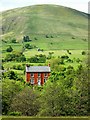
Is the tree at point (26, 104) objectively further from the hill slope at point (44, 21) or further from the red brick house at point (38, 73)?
the hill slope at point (44, 21)

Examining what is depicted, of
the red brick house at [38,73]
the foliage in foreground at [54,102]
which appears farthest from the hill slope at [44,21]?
the foliage in foreground at [54,102]

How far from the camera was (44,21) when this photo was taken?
60.8m

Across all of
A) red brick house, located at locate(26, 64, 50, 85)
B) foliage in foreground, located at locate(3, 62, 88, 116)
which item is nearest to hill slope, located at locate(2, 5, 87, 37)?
red brick house, located at locate(26, 64, 50, 85)

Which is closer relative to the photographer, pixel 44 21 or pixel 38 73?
pixel 38 73

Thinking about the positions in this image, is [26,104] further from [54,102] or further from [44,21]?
[44,21]

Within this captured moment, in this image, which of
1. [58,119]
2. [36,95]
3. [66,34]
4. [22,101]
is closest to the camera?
[58,119]

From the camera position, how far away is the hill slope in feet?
184

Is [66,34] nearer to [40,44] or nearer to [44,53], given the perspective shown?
[40,44]

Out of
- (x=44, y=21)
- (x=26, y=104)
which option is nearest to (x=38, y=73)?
(x=26, y=104)

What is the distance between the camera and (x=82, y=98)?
8.59 metres

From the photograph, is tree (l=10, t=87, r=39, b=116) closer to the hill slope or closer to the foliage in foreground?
the foliage in foreground

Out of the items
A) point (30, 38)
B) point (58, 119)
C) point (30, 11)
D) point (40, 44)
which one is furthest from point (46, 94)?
point (30, 11)

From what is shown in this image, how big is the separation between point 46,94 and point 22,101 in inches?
27.4

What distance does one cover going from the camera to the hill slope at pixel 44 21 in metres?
56.2
